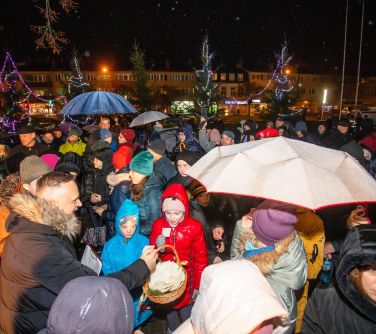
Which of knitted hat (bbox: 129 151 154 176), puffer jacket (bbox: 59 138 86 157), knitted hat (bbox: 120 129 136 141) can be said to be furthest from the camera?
puffer jacket (bbox: 59 138 86 157)

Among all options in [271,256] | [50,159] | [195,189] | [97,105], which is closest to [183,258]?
[195,189]

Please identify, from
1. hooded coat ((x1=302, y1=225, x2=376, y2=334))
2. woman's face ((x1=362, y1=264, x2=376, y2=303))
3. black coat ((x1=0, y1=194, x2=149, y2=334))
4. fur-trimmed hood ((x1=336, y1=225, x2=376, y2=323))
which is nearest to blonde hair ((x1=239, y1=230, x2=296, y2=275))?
hooded coat ((x1=302, y1=225, x2=376, y2=334))

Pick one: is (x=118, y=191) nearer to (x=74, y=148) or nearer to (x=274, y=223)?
(x=274, y=223)

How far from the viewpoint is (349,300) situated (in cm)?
195

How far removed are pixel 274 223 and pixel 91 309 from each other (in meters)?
1.62

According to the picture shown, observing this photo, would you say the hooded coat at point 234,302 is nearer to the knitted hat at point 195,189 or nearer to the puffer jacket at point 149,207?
the puffer jacket at point 149,207

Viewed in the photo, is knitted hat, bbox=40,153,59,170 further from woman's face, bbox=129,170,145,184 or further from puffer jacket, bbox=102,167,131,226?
woman's face, bbox=129,170,145,184

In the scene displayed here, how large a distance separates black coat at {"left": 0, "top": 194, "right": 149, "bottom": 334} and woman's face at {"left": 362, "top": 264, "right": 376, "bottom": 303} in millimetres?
1999

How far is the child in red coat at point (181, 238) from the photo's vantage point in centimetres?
370

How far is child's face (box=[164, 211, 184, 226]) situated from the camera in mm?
3713

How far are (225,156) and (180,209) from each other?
1.01m

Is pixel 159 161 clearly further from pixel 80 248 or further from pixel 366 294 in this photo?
pixel 366 294

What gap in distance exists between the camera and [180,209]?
3693mm

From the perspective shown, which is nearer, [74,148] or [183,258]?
[183,258]
